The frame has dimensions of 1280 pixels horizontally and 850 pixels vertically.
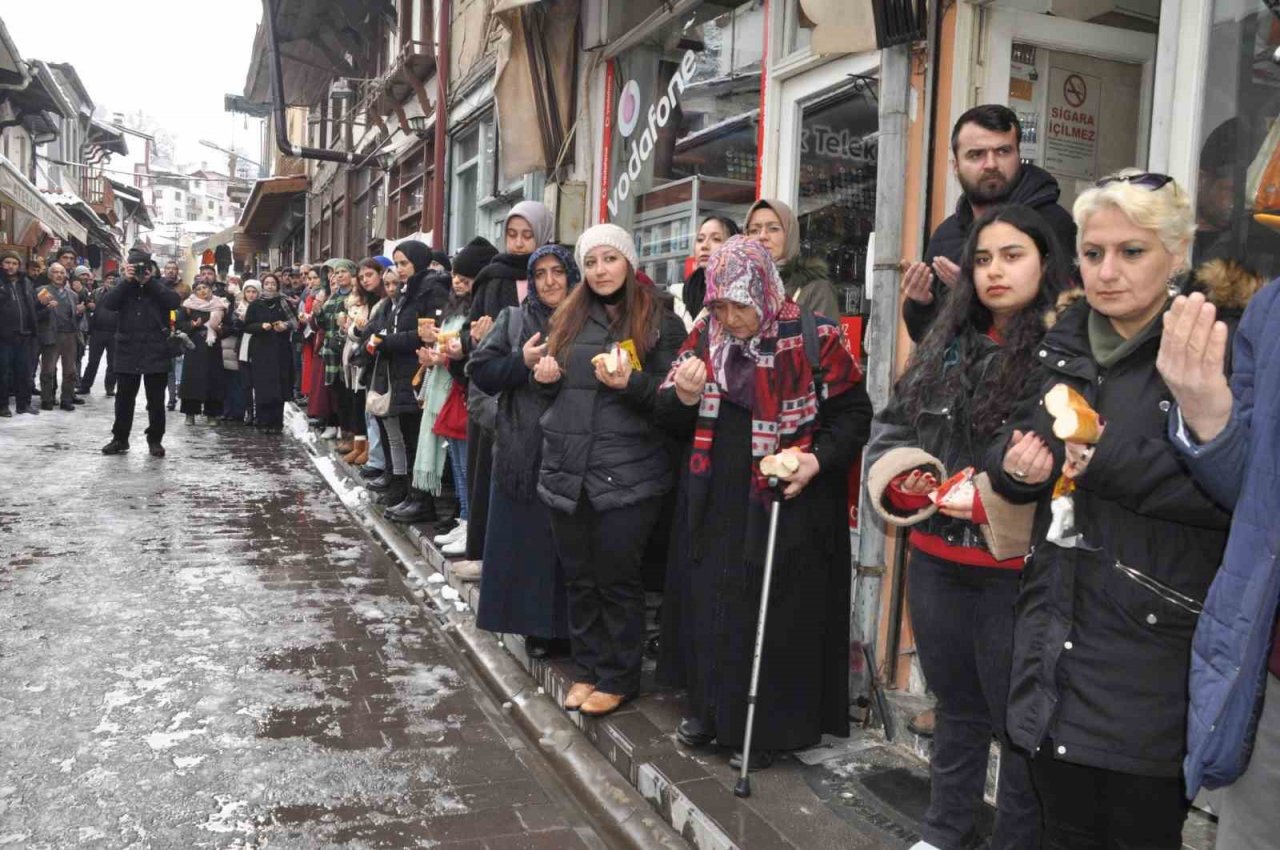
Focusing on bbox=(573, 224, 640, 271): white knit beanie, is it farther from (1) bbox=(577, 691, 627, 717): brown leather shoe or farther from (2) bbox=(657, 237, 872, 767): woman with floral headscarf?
(1) bbox=(577, 691, 627, 717): brown leather shoe

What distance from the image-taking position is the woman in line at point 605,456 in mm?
4195

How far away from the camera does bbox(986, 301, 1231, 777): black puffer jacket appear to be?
203cm

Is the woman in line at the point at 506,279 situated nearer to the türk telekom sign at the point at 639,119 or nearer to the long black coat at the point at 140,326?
the türk telekom sign at the point at 639,119

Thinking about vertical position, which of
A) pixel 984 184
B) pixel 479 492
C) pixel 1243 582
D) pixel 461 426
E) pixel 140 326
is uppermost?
pixel 984 184

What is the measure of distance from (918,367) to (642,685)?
2263mm

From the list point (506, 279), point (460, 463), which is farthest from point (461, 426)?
point (506, 279)

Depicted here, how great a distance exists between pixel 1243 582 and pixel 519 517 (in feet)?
11.4

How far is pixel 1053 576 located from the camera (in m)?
2.22

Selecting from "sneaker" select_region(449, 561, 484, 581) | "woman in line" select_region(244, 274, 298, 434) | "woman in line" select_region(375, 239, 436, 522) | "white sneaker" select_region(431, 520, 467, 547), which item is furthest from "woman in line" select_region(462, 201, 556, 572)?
"woman in line" select_region(244, 274, 298, 434)

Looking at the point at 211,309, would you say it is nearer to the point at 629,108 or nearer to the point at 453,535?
the point at 629,108

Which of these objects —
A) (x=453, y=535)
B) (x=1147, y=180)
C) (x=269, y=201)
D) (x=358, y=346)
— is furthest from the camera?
(x=269, y=201)

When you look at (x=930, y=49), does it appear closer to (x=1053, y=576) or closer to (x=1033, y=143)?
(x=1033, y=143)

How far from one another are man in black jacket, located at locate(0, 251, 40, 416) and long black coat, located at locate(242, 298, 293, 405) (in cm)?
288

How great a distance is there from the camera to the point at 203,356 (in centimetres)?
1409
